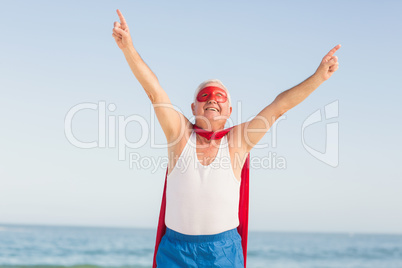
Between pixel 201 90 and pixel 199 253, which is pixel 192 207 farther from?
pixel 201 90

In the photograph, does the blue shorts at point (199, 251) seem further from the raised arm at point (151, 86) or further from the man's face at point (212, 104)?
the man's face at point (212, 104)

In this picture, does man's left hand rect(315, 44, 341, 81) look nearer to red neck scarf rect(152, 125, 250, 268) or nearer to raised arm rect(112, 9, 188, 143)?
red neck scarf rect(152, 125, 250, 268)

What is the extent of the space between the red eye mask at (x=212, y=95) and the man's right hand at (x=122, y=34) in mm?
882

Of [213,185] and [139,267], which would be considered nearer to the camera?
[213,185]

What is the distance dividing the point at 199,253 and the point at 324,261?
19.3 metres

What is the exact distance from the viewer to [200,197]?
3.77 metres

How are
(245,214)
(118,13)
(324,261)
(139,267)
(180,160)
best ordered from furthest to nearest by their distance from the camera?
(324,261)
(139,267)
(245,214)
(180,160)
(118,13)

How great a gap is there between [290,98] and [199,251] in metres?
1.55

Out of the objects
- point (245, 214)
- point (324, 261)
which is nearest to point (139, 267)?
point (324, 261)

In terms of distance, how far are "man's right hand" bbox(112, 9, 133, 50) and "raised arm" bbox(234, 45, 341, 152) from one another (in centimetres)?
130

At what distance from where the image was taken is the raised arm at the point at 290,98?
12.9 feet

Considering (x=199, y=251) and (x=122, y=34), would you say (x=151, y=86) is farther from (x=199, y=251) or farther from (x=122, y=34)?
(x=199, y=251)

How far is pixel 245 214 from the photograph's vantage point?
13.5 ft

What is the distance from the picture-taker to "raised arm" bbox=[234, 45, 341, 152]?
12.9ft
